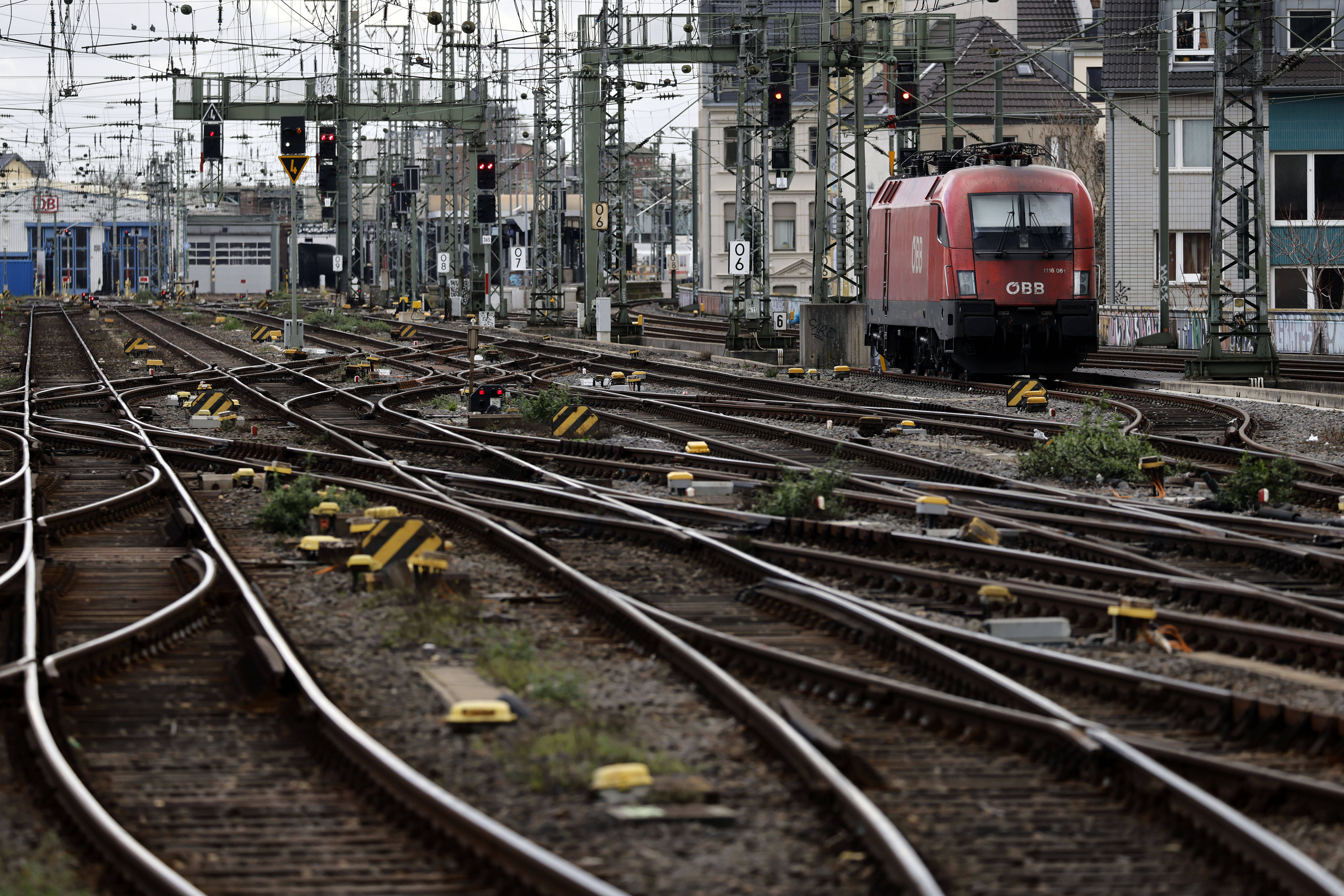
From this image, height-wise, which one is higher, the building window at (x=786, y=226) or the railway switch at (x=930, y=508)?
the building window at (x=786, y=226)

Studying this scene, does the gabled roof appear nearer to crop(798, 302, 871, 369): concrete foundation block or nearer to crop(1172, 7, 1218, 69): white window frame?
crop(1172, 7, 1218, 69): white window frame

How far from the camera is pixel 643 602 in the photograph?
10.3 meters

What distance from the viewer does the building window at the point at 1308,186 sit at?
157ft

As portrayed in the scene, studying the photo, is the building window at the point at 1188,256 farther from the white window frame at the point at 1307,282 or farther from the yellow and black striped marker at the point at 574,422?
the yellow and black striped marker at the point at 574,422

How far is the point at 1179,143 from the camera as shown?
1951 inches

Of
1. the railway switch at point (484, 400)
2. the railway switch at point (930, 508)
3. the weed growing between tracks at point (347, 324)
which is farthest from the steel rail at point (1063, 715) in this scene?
the weed growing between tracks at point (347, 324)

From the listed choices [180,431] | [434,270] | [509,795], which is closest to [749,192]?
[180,431]

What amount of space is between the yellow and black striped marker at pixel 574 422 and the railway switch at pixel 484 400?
3.03 m

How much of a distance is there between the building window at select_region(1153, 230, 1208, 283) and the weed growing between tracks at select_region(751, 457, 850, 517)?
37748 millimetres

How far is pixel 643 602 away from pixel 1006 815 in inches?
168

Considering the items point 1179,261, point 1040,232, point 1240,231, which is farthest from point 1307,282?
point 1040,232

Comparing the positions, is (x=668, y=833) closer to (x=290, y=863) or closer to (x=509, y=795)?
(x=509, y=795)

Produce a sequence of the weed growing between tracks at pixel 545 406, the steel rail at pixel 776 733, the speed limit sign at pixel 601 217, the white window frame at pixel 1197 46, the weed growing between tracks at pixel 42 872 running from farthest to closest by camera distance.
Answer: the white window frame at pixel 1197 46 → the speed limit sign at pixel 601 217 → the weed growing between tracks at pixel 545 406 → the steel rail at pixel 776 733 → the weed growing between tracks at pixel 42 872

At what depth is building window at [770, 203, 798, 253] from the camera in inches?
3083
